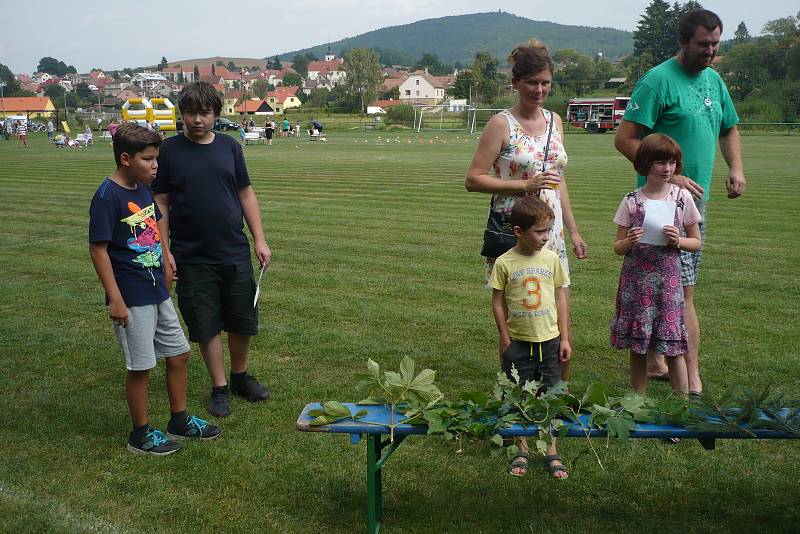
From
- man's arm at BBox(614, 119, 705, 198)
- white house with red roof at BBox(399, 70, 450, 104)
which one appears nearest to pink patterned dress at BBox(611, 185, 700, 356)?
man's arm at BBox(614, 119, 705, 198)

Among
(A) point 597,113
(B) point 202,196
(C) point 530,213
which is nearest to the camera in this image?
(C) point 530,213

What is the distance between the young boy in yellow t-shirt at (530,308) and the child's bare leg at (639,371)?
849mm

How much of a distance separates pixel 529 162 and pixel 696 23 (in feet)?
4.61

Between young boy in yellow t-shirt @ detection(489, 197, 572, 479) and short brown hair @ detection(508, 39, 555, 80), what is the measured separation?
0.67 metres

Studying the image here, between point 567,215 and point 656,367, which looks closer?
point 567,215

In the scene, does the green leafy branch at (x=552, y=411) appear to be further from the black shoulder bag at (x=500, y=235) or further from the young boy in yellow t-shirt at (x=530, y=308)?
the black shoulder bag at (x=500, y=235)

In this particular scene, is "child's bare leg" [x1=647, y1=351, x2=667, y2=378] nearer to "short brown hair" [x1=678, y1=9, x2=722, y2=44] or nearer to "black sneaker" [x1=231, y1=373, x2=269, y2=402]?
"short brown hair" [x1=678, y1=9, x2=722, y2=44]

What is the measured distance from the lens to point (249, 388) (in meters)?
5.23

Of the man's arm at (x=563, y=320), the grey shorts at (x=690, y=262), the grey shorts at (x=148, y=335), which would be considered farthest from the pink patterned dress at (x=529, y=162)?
the grey shorts at (x=148, y=335)

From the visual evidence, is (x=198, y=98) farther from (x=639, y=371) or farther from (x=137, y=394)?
(x=639, y=371)

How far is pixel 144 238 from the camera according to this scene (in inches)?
171

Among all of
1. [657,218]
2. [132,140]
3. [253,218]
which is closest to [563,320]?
[657,218]

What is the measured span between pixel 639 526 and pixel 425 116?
80.2m

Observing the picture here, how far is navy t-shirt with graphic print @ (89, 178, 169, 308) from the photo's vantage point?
13.6 ft
